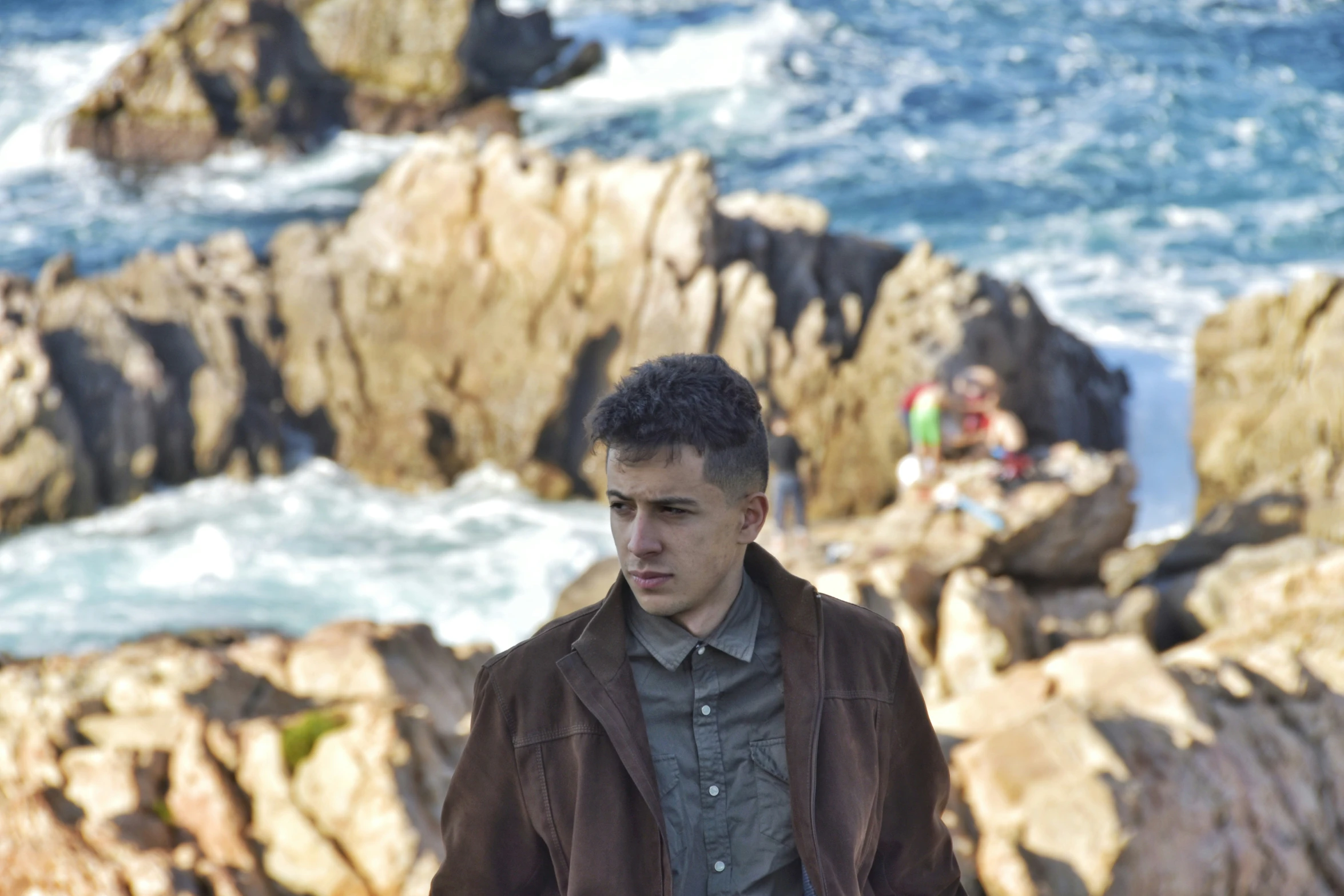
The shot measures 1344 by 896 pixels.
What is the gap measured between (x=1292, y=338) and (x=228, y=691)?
1536 centimetres

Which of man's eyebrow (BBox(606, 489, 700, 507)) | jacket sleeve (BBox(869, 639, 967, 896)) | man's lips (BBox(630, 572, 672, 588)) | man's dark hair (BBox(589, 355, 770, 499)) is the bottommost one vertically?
jacket sleeve (BBox(869, 639, 967, 896))

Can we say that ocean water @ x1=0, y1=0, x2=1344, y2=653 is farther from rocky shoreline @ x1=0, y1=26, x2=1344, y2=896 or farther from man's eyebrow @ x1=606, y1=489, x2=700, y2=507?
man's eyebrow @ x1=606, y1=489, x2=700, y2=507

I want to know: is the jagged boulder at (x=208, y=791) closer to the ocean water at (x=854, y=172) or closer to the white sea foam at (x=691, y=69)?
the ocean water at (x=854, y=172)

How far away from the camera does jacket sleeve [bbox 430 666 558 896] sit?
3.07 meters

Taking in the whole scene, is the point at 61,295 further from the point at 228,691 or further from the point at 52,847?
the point at 52,847

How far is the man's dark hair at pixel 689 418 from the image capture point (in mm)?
2947

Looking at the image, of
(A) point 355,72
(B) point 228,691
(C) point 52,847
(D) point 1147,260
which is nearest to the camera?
(C) point 52,847

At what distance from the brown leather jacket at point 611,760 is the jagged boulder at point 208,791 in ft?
10.9

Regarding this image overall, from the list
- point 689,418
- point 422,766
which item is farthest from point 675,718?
point 422,766

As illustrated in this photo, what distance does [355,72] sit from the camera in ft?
112

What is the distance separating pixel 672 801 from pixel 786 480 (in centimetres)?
1072

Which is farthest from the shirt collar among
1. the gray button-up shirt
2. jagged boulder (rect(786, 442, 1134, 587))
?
jagged boulder (rect(786, 442, 1134, 587))

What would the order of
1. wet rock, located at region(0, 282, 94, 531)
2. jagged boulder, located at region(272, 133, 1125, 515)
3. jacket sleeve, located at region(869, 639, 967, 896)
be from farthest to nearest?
1. jagged boulder, located at region(272, 133, 1125, 515)
2. wet rock, located at region(0, 282, 94, 531)
3. jacket sleeve, located at region(869, 639, 967, 896)

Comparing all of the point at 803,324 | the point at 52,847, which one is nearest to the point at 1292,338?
the point at 803,324
